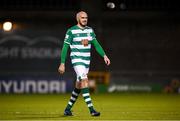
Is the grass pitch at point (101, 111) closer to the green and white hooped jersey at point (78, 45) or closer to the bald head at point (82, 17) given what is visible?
the green and white hooped jersey at point (78, 45)

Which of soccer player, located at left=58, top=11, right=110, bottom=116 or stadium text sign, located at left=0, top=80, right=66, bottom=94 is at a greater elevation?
soccer player, located at left=58, top=11, right=110, bottom=116

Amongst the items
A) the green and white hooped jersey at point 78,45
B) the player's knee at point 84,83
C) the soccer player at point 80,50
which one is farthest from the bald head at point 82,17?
the player's knee at point 84,83

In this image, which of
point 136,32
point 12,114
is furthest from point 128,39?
point 12,114

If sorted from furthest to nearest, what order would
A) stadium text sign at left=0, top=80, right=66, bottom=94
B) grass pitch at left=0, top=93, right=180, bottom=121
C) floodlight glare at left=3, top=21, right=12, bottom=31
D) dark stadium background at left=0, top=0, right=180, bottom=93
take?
1. floodlight glare at left=3, top=21, right=12, bottom=31
2. dark stadium background at left=0, top=0, right=180, bottom=93
3. stadium text sign at left=0, top=80, right=66, bottom=94
4. grass pitch at left=0, top=93, right=180, bottom=121

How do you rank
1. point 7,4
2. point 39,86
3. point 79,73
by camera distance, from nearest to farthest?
1. point 79,73
2. point 39,86
3. point 7,4

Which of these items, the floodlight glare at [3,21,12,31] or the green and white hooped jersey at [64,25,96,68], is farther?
the floodlight glare at [3,21,12,31]

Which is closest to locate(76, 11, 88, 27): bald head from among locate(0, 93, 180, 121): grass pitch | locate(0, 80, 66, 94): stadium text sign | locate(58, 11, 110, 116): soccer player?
locate(58, 11, 110, 116): soccer player

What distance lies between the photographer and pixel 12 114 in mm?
14562

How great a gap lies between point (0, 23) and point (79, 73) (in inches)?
493

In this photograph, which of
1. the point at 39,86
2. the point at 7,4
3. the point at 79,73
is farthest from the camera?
the point at 7,4

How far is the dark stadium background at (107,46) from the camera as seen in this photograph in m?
25.3

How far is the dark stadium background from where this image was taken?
2527 centimetres

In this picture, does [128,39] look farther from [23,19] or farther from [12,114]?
[12,114]

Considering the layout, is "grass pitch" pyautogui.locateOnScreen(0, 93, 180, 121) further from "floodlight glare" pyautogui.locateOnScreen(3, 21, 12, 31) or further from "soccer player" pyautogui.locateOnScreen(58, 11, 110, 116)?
"floodlight glare" pyautogui.locateOnScreen(3, 21, 12, 31)
